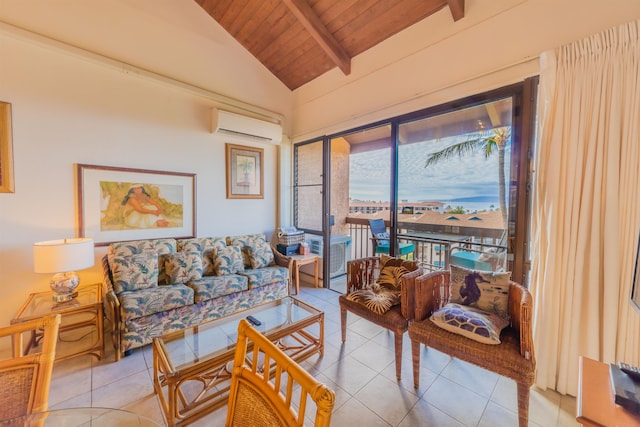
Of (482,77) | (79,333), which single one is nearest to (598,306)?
(482,77)

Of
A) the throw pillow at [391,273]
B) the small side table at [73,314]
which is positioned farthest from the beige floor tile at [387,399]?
the small side table at [73,314]

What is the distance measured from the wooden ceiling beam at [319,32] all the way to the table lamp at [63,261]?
3.00 meters

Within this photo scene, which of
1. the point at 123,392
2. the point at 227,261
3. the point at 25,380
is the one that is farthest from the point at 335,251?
the point at 25,380

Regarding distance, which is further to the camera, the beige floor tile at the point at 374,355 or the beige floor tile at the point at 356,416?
the beige floor tile at the point at 374,355

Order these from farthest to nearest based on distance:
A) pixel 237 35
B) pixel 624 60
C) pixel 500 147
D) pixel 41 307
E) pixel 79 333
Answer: pixel 237 35 < pixel 79 333 < pixel 500 147 < pixel 41 307 < pixel 624 60

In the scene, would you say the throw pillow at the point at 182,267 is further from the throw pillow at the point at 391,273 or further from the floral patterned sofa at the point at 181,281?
the throw pillow at the point at 391,273

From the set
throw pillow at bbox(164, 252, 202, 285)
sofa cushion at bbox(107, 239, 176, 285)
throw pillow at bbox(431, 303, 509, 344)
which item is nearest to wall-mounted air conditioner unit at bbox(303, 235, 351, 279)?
throw pillow at bbox(164, 252, 202, 285)

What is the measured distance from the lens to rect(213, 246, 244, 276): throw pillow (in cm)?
285

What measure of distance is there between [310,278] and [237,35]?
3.71 metres

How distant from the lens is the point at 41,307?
78.1 inches

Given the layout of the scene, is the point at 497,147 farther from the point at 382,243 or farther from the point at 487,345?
the point at 382,243

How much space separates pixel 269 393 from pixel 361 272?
1.68m

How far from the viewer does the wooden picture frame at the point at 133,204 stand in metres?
2.47

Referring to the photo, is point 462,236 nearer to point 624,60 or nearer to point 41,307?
point 624,60
